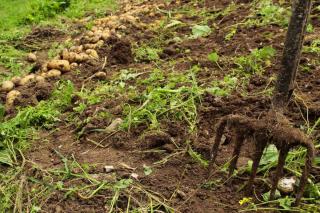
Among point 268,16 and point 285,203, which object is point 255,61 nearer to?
point 268,16

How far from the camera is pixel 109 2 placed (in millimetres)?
7344

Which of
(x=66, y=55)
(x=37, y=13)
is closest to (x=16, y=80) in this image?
(x=66, y=55)

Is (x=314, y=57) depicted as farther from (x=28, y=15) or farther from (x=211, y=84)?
(x=28, y=15)

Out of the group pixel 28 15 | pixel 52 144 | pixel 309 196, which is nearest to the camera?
pixel 309 196

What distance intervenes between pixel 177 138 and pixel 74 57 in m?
2.09

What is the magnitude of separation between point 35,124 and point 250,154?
182 centimetres

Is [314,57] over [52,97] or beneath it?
over

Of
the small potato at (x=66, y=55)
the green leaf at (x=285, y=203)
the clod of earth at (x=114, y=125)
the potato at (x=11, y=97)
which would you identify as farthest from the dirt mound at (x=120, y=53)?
the green leaf at (x=285, y=203)

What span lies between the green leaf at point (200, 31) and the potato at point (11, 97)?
204cm

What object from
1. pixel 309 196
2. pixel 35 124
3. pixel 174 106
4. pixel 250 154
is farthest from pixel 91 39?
pixel 309 196

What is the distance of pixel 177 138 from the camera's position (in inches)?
125

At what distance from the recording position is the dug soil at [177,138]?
2.70 meters

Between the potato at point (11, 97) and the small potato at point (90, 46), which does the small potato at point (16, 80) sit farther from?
the small potato at point (90, 46)

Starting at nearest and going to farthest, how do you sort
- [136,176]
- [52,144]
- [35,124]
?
[136,176] → [52,144] → [35,124]
